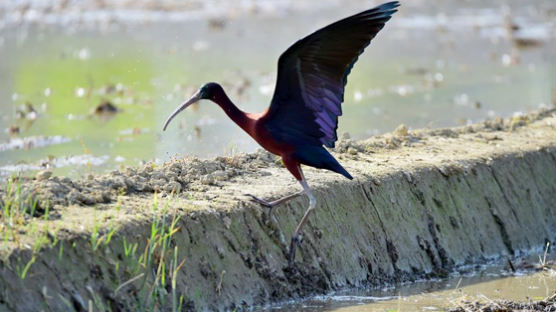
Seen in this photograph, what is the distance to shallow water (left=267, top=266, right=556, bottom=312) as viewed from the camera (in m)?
7.03

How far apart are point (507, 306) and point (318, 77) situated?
1.96 metres

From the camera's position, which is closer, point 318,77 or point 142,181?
point 318,77

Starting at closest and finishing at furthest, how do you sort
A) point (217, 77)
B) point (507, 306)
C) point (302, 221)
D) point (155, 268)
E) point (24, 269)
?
point (24, 269) < point (155, 268) < point (507, 306) < point (302, 221) < point (217, 77)

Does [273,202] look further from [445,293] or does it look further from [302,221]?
[445,293]

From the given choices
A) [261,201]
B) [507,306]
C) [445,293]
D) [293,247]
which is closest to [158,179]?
[261,201]

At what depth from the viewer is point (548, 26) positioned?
77.7 ft

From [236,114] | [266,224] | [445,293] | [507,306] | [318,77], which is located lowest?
[445,293]

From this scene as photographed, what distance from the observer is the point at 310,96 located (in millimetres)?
6793

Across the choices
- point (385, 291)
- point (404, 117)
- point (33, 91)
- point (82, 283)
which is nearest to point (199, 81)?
point (33, 91)

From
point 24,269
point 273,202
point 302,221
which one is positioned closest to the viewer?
point 24,269

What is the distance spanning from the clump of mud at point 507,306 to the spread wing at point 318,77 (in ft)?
4.79

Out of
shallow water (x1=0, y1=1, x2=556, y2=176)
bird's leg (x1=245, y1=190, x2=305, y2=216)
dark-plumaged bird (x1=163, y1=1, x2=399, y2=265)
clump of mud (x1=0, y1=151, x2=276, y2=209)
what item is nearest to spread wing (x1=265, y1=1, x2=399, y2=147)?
dark-plumaged bird (x1=163, y1=1, x2=399, y2=265)

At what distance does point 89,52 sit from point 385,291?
43.0ft

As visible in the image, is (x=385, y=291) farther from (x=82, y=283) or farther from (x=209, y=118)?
(x=209, y=118)
